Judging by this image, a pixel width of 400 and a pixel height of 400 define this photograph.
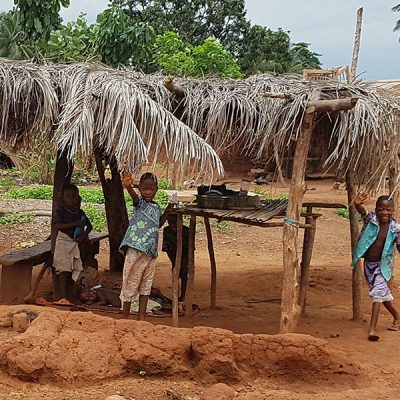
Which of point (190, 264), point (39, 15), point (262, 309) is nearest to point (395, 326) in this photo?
point (262, 309)

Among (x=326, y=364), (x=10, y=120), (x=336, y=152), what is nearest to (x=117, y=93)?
(x=10, y=120)

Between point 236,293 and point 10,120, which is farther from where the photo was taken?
point 236,293

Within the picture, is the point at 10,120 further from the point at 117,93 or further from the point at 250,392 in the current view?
the point at 250,392

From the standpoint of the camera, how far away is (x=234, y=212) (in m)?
6.03

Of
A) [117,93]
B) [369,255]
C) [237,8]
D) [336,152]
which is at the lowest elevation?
[369,255]

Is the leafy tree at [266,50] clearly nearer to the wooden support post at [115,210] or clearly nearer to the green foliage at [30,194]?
the green foliage at [30,194]

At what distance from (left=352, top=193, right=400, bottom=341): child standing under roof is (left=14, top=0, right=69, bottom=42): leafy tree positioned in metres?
7.45

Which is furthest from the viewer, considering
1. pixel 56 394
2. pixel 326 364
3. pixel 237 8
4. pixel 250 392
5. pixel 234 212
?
pixel 237 8

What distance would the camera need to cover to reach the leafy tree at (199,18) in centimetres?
3180

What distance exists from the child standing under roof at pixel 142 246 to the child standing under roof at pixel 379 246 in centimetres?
206

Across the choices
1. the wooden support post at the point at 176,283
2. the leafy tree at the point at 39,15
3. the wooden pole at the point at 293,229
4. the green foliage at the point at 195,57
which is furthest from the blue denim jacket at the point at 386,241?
the green foliage at the point at 195,57

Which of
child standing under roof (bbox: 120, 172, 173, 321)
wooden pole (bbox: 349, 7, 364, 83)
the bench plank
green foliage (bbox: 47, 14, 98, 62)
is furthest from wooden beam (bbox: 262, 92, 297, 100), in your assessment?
wooden pole (bbox: 349, 7, 364, 83)

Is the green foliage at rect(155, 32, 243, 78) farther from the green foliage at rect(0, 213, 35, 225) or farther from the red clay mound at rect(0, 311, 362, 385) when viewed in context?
the red clay mound at rect(0, 311, 362, 385)

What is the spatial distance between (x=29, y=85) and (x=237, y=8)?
28014 mm
